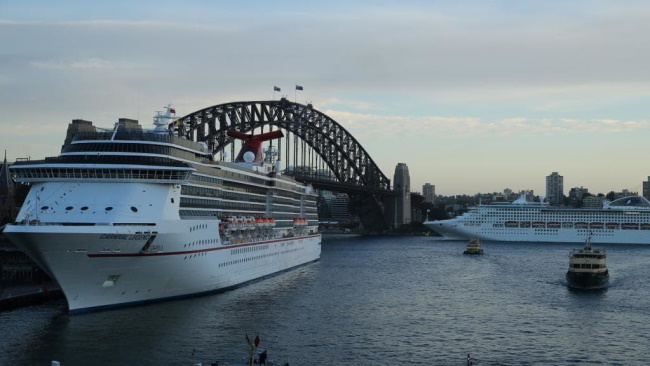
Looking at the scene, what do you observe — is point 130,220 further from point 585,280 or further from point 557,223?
point 557,223

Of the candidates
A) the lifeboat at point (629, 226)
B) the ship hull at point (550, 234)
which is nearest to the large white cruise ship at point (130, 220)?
the ship hull at point (550, 234)

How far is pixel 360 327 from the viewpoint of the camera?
1499 inches

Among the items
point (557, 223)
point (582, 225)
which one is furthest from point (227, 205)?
point (582, 225)

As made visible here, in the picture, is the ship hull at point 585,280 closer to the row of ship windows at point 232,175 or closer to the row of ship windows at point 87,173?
the row of ship windows at point 232,175

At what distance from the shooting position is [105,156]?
4112 centimetres

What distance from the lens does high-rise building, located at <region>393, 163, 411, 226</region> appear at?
555ft

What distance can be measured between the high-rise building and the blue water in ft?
363

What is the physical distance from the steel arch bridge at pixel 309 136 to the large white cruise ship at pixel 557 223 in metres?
28.5

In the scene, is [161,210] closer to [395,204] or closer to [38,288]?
[38,288]

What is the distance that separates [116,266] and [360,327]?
12424 mm

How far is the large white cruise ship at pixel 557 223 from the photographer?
12388cm

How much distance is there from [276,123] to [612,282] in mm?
80652

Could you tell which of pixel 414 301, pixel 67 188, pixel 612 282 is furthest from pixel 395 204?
pixel 67 188

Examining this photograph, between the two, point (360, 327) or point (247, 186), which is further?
point (247, 186)
